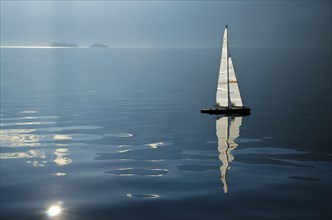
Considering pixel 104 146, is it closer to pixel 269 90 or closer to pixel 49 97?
pixel 49 97

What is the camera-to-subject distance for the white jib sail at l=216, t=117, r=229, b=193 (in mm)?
31344

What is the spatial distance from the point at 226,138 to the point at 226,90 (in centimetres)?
1327

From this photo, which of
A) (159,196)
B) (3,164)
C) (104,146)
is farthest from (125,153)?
(159,196)

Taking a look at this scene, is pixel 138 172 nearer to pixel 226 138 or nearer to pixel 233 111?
pixel 226 138

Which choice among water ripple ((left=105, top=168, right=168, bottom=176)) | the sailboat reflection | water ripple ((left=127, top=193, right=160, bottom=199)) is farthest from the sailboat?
water ripple ((left=127, top=193, right=160, bottom=199))

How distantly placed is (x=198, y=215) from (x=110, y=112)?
43175mm

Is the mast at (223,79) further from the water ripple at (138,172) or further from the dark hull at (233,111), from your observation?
the water ripple at (138,172)

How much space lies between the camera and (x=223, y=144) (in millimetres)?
42188

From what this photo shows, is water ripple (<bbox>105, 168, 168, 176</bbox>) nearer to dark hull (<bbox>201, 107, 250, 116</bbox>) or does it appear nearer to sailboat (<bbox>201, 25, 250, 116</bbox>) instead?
sailboat (<bbox>201, 25, 250, 116</bbox>)

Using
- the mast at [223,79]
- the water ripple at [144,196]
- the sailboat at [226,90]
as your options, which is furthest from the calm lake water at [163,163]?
the mast at [223,79]

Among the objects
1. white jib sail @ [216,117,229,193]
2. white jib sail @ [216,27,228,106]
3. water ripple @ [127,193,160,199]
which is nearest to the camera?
water ripple @ [127,193,160,199]

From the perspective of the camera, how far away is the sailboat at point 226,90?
5656 cm

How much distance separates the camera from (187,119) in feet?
191

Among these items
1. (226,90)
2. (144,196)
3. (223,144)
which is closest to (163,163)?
(144,196)
